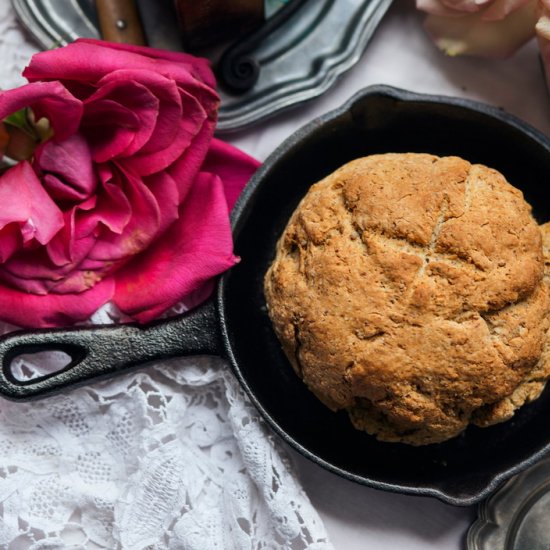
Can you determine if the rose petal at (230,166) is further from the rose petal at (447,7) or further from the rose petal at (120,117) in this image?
the rose petal at (447,7)

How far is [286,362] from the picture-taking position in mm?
1056

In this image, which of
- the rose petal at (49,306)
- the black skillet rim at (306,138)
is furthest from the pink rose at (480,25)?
the rose petal at (49,306)

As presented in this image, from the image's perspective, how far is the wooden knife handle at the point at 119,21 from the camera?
101 cm

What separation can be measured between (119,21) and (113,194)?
0.25 metres

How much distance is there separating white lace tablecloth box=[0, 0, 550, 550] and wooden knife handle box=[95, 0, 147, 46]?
0.42 ft

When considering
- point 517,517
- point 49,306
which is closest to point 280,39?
point 49,306

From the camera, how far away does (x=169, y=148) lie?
37.7 inches

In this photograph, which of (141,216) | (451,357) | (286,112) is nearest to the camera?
(451,357)

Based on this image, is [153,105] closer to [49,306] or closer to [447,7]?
[49,306]

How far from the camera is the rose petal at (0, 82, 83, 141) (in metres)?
0.86

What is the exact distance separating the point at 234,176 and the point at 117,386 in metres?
0.33

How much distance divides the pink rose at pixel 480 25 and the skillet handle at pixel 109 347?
50 centimetres

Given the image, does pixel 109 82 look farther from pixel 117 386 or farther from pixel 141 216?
pixel 117 386

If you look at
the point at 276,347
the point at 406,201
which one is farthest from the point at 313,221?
the point at 276,347
